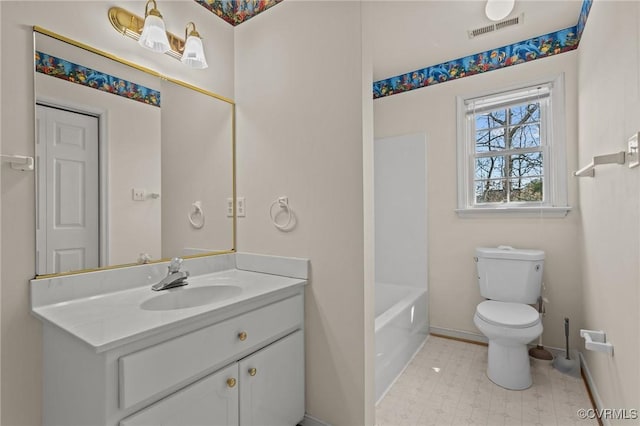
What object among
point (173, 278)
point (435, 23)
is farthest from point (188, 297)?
point (435, 23)

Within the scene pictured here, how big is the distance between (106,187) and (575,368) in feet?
10.1

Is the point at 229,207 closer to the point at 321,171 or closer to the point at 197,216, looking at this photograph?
the point at 197,216

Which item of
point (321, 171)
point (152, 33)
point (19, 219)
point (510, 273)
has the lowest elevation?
point (510, 273)

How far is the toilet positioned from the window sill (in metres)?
0.28

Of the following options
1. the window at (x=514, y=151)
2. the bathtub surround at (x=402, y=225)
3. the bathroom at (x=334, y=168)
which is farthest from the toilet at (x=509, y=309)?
the bathtub surround at (x=402, y=225)

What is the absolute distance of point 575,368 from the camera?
216cm

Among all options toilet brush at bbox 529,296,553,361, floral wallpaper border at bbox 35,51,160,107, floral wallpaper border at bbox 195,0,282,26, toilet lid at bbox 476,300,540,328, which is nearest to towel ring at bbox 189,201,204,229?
floral wallpaper border at bbox 35,51,160,107

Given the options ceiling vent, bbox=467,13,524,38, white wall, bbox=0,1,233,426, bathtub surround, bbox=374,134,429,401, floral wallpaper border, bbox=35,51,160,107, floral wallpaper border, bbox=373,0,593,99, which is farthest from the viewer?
bathtub surround, bbox=374,134,429,401

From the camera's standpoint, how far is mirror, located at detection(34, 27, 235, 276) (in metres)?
1.24

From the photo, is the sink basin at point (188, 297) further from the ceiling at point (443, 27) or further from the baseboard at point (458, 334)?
the baseboard at point (458, 334)

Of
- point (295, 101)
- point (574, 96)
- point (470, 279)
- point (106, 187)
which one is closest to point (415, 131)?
point (574, 96)

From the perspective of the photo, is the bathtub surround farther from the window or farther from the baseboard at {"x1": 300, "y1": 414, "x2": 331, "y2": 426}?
the baseboard at {"x1": 300, "y1": 414, "x2": 331, "y2": 426}

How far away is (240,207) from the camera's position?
1949 mm

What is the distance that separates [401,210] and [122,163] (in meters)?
2.32
